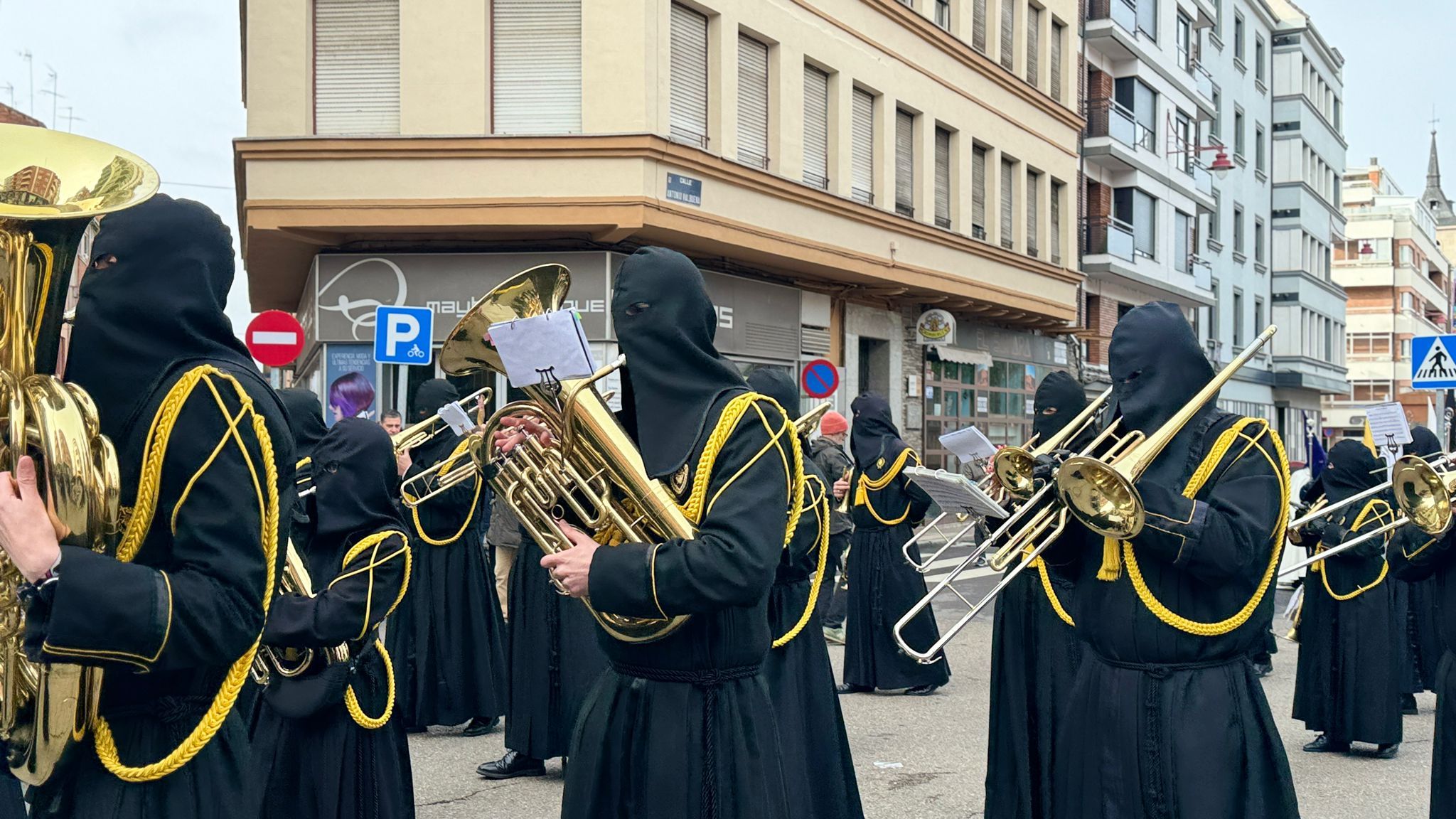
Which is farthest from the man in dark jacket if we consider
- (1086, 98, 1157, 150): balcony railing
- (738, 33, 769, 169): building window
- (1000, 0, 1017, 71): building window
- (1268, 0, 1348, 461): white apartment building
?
(1268, 0, 1348, 461): white apartment building

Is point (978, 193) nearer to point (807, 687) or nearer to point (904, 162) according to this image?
point (904, 162)

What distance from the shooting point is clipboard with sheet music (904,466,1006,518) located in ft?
16.4

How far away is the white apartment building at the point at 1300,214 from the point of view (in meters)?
53.0

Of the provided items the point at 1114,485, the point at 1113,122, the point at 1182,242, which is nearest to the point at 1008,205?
the point at 1113,122

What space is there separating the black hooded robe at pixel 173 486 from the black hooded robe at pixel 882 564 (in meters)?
7.87

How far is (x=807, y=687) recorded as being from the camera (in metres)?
6.09

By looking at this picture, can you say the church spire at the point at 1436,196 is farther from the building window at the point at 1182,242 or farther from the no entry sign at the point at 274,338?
the no entry sign at the point at 274,338

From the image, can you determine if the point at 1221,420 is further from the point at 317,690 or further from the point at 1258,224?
the point at 1258,224

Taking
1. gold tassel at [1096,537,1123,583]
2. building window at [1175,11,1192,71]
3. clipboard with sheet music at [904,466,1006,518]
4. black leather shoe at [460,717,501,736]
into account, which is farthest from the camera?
building window at [1175,11,1192,71]

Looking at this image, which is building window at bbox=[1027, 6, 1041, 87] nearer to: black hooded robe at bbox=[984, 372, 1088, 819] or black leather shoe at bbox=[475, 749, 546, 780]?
black hooded robe at bbox=[984, 372, 1088, 819]

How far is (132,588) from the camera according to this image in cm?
259

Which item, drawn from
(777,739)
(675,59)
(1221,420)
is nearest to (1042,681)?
(1221,420)

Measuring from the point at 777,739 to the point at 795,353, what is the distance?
18.5 m

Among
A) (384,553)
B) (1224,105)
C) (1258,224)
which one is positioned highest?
(1224,105)
